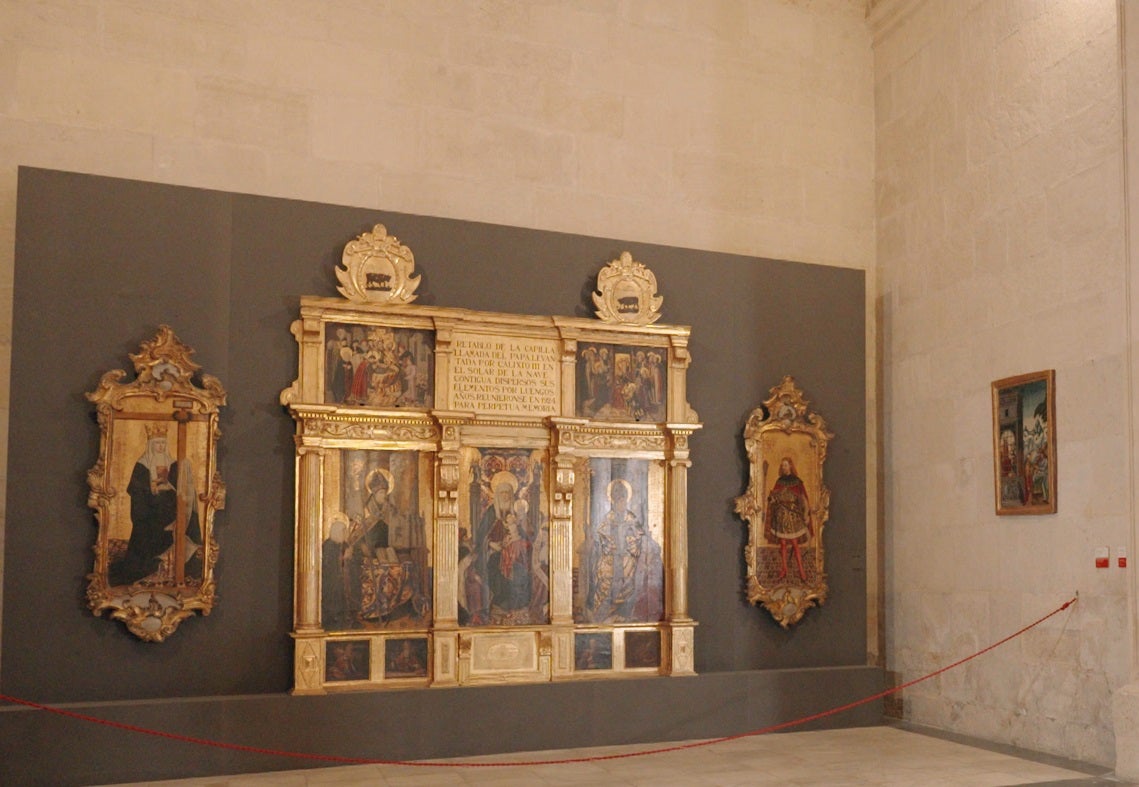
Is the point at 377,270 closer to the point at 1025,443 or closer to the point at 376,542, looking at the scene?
the point at 376,542

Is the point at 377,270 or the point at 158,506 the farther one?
the point at 377,270

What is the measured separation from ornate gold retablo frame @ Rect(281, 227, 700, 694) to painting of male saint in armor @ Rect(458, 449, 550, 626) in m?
0.01

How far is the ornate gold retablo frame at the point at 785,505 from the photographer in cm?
1033

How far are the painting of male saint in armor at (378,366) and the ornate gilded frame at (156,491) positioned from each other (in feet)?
2.97

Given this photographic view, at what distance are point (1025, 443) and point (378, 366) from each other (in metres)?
5.25

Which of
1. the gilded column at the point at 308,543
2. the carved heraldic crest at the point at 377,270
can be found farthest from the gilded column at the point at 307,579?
the carved heraldic crest at the point at 377,270

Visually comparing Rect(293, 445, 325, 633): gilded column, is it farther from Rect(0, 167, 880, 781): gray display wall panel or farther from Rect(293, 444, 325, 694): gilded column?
→ Rect(0, 167, 880, 781): gray display wall panel

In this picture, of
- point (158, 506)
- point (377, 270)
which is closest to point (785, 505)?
point (377, 270)

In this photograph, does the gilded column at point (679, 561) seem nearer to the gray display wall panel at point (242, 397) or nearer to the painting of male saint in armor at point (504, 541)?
the gray display wall panel at point (242, 397)

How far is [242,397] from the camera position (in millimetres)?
8711

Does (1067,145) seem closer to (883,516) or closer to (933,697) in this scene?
(883,516)

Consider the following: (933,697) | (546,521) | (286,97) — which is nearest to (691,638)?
(546,521)

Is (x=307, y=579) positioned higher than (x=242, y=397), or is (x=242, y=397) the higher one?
(x=242, y=397)

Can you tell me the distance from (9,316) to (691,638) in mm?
5992
